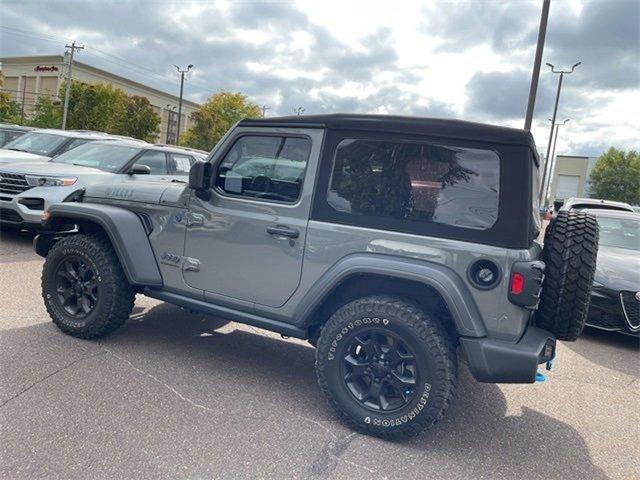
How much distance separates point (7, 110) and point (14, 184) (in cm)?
3910

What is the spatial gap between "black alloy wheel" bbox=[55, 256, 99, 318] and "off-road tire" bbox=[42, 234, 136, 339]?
3 cm

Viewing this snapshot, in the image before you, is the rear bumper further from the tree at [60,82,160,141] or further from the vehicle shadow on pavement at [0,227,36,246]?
the tree at [60,82,160,141]

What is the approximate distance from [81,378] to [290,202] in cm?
185

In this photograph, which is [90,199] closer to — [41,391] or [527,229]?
[41,391]

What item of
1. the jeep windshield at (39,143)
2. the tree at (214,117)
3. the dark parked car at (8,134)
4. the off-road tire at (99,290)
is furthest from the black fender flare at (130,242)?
the tree at (214,117)

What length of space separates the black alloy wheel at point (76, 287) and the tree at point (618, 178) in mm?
62281

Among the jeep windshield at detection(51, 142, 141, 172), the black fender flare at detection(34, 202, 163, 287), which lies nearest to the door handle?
the black fender flare at detection(34, 202, 163, 287)

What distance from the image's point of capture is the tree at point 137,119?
136ft

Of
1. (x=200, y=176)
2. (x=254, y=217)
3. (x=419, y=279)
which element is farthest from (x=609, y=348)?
(x=200, y=176)

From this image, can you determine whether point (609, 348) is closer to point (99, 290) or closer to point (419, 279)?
point (419, 279)

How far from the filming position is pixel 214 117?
1821 inches

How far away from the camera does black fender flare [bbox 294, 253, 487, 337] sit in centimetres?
276

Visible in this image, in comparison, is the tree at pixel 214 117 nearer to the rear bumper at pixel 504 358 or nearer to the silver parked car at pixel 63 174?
the silver parked car at pixel 63 174

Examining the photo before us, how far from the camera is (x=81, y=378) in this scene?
3305mm
